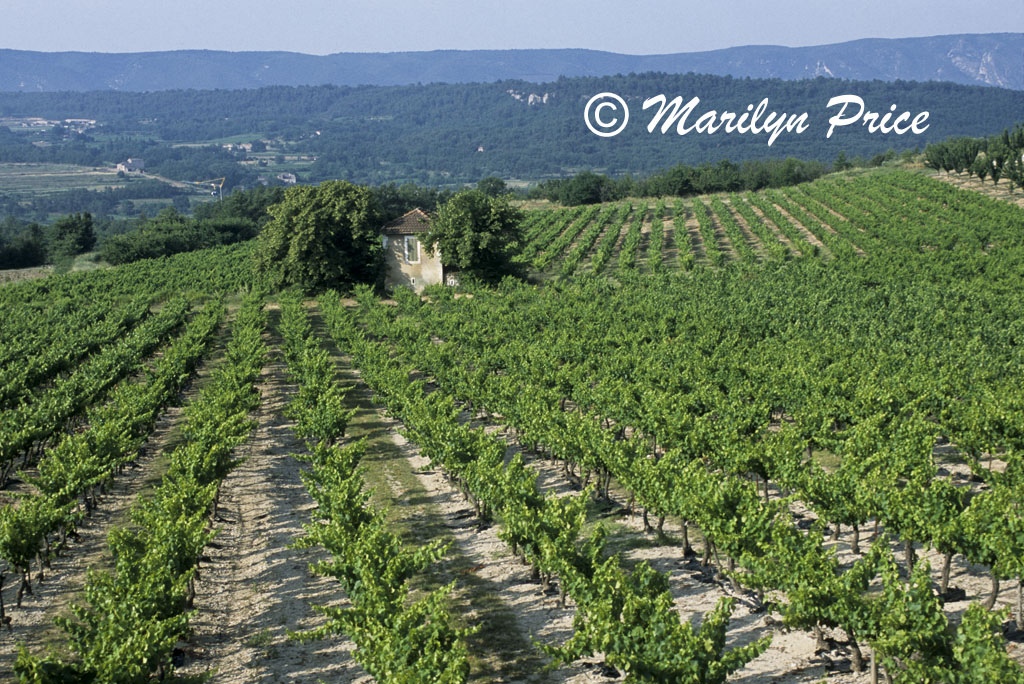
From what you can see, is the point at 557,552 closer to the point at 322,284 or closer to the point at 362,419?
the point at 362,419

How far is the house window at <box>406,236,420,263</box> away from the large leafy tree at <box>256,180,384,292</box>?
7.68ft

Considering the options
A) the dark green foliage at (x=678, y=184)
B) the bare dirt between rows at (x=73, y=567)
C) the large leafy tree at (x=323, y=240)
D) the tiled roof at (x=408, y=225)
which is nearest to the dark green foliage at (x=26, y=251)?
the large leafy tree at (x=323, y=240)

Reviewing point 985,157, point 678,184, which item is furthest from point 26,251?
point 985,157

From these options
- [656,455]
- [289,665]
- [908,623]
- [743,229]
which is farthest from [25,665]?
[743,229]

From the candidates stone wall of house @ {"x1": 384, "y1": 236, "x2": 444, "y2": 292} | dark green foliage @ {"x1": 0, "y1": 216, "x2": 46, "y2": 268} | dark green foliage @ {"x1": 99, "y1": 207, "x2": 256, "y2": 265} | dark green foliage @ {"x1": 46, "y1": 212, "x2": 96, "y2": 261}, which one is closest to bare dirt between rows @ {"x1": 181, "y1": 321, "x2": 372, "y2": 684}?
stone wall of house @ {"x1": 384, "y1": 236, "x2": 444, "y2": 292}

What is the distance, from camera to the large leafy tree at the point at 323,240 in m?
58.2

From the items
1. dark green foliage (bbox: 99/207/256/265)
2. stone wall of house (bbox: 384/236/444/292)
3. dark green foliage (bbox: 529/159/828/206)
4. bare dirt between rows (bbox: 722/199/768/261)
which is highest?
dark green foliage (bbox: 529/159/828/206)

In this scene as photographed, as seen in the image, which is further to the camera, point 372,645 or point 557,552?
point 557,552

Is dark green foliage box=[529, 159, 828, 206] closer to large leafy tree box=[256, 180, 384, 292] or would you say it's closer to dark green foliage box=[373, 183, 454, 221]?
dark green foliage box=[373, 183, 454, 221]

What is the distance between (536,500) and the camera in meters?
18.9

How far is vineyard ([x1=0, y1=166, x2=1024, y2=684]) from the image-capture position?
45.5ft

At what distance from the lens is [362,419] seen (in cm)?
3269

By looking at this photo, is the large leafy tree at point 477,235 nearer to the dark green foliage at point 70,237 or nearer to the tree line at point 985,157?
the tree line at point 985,157

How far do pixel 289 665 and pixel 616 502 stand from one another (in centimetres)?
1011
